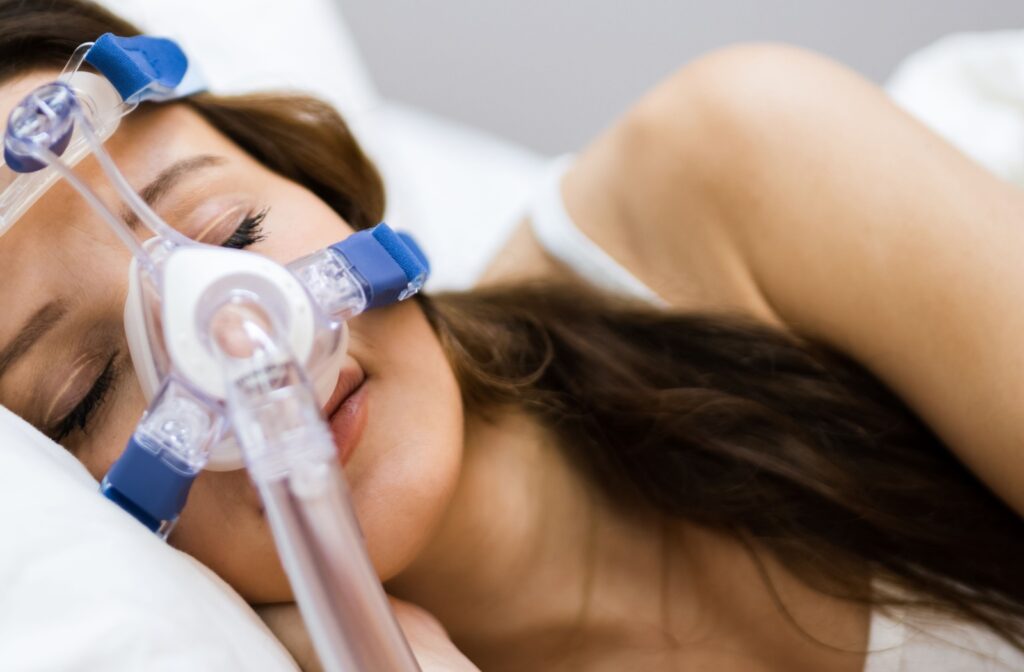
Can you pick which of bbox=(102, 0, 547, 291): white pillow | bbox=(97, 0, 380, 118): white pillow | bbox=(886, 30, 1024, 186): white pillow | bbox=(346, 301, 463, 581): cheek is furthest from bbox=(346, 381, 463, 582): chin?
bbox=(886, 30, 1024, 186): white pillow

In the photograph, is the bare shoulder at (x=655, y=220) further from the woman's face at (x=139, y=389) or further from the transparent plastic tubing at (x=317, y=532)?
the transparent plastic tubing at (x=317, y=532)

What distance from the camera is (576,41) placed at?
79.3 inches

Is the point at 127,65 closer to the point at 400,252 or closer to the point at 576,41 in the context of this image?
the point at 400,252

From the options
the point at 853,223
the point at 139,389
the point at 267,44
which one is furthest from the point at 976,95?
the point at 139,389

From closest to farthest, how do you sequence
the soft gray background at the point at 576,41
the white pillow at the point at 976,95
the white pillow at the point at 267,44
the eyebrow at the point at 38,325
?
the eyebrow at the point at 38,325 < the white pillow at the point at 976,95 < the white pillow at the point at 267,44 < the soft gray background at the point at 576,41

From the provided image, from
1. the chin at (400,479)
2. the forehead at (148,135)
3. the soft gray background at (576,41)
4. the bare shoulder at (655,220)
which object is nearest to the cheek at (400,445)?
the chin at (400,479)

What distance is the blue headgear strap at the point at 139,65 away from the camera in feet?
2.95

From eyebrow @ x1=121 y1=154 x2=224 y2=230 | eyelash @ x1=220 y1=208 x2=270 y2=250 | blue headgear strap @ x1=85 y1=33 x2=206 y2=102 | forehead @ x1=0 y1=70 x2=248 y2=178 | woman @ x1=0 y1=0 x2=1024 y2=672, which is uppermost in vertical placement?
blue headgear strap @ x1=85 y1=33 x2=206 y2=102

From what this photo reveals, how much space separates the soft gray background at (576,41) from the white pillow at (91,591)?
1486mm

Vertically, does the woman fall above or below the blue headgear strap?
below

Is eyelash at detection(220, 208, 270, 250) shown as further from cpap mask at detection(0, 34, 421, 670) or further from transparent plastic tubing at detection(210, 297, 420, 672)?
transparent plastic tubing at detection(210, 297, 420, 672)

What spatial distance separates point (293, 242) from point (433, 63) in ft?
4.25

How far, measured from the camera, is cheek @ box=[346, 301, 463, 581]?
85 centimetres

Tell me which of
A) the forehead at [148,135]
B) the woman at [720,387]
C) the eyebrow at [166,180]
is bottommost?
the woman at [720,387]
